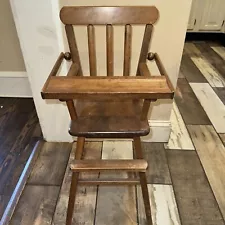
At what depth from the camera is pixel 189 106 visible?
1.95 metres

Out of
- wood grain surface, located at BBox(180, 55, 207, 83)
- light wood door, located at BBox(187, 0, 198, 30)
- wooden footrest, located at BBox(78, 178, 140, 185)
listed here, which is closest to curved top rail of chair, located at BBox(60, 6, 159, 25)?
wooden footrest, located at BBox(78, 178, 140, 185)

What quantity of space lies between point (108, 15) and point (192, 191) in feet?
3.17

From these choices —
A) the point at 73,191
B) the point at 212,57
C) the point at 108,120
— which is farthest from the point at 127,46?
the point at 212,57

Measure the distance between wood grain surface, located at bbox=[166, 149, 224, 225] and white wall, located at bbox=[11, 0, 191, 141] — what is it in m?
0.48

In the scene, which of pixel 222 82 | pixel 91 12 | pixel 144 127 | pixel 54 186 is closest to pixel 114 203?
pixel 54 186

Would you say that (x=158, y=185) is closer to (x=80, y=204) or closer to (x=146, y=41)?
(x=80, y=204)

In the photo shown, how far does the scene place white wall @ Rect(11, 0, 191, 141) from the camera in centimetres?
112

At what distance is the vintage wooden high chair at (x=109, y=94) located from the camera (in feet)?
2.56

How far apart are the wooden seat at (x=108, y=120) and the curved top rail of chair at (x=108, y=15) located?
363mm

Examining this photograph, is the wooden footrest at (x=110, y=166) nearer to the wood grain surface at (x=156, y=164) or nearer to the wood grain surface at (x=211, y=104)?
the wood grain surface at (x=156, y=164)

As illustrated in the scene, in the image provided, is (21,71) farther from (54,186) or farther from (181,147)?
(181,147)

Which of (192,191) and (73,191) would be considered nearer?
(73,191)

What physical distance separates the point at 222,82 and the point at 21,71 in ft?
6.03

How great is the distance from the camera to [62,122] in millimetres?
1470
